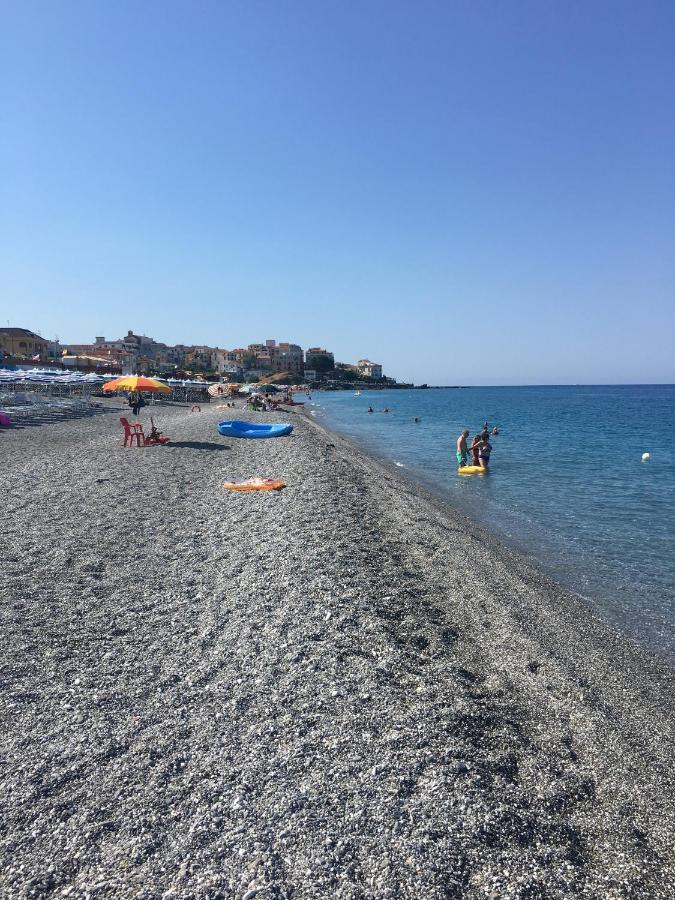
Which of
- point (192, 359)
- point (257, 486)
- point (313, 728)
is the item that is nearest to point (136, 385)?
point (257, 486)

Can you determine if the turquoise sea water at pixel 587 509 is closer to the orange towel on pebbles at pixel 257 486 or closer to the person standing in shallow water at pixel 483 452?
the person standing in shallow water at pixel 483 452

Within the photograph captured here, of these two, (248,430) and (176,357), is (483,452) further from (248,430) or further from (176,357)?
(176,357)

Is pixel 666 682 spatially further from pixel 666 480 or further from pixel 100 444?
pixel 100 444

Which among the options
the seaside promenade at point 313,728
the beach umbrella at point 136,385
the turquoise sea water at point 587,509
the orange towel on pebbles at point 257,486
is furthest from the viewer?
the beach umbrella at point 136,385

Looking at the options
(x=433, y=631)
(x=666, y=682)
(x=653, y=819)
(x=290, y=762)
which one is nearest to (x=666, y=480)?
(x=666, y=682)

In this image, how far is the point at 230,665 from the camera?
15.8 ft

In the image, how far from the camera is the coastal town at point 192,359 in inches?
2926

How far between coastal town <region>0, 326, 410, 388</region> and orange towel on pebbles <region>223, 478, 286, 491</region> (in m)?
53.8

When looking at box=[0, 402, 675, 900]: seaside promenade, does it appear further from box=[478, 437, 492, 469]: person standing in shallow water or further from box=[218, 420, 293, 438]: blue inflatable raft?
box=[218, 420, 293, 438]: blue inflatable raft

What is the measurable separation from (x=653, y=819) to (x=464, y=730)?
135cm

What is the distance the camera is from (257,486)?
12.1 metres

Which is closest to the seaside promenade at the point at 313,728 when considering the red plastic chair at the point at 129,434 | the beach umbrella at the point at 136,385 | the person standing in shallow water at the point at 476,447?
the beach umbrella at the point at 136,385

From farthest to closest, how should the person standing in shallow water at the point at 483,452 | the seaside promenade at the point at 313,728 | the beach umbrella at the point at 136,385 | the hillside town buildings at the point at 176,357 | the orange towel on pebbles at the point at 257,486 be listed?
the hillside town buildings at the point at 176,357 → the person standing in shallow water at the point at 483,452 → the beach umbrella at the point at 136,385 → the orange towel on pebbles at the point at 257,486 → the seaside promenade at the point at 313,728

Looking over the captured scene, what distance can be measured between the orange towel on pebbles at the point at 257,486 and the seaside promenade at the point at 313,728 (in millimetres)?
3672
